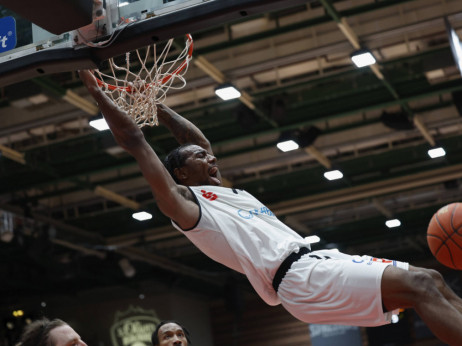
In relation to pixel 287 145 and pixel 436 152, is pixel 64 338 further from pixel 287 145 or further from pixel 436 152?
A: pixel 436 152

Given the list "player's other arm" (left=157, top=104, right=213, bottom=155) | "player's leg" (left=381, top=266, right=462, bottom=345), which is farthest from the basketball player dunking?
"player's other arm" (left=157, top=104, right=213, bottom=155)

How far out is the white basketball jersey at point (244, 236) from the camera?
3889 millimetres

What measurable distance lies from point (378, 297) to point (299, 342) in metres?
16.5

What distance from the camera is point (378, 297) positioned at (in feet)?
11.9

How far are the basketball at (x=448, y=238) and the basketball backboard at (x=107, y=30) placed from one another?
2845mm

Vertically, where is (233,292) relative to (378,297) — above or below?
above

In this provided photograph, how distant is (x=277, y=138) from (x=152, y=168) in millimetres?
8824

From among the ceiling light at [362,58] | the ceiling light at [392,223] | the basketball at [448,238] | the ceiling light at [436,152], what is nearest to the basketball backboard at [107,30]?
the basketball at [448,238]

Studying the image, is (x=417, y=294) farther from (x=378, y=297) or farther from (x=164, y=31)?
(x=164, y=31)

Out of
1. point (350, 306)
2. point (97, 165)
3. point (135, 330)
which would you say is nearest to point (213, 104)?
point (97, 165)

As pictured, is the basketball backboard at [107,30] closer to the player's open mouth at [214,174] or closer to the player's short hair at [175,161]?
the player's short hair at [175,161]

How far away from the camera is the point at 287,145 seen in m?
12.1

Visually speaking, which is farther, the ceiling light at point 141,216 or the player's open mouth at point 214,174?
the ceiling light at point 141,216

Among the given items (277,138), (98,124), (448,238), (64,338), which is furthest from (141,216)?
(64,338)
